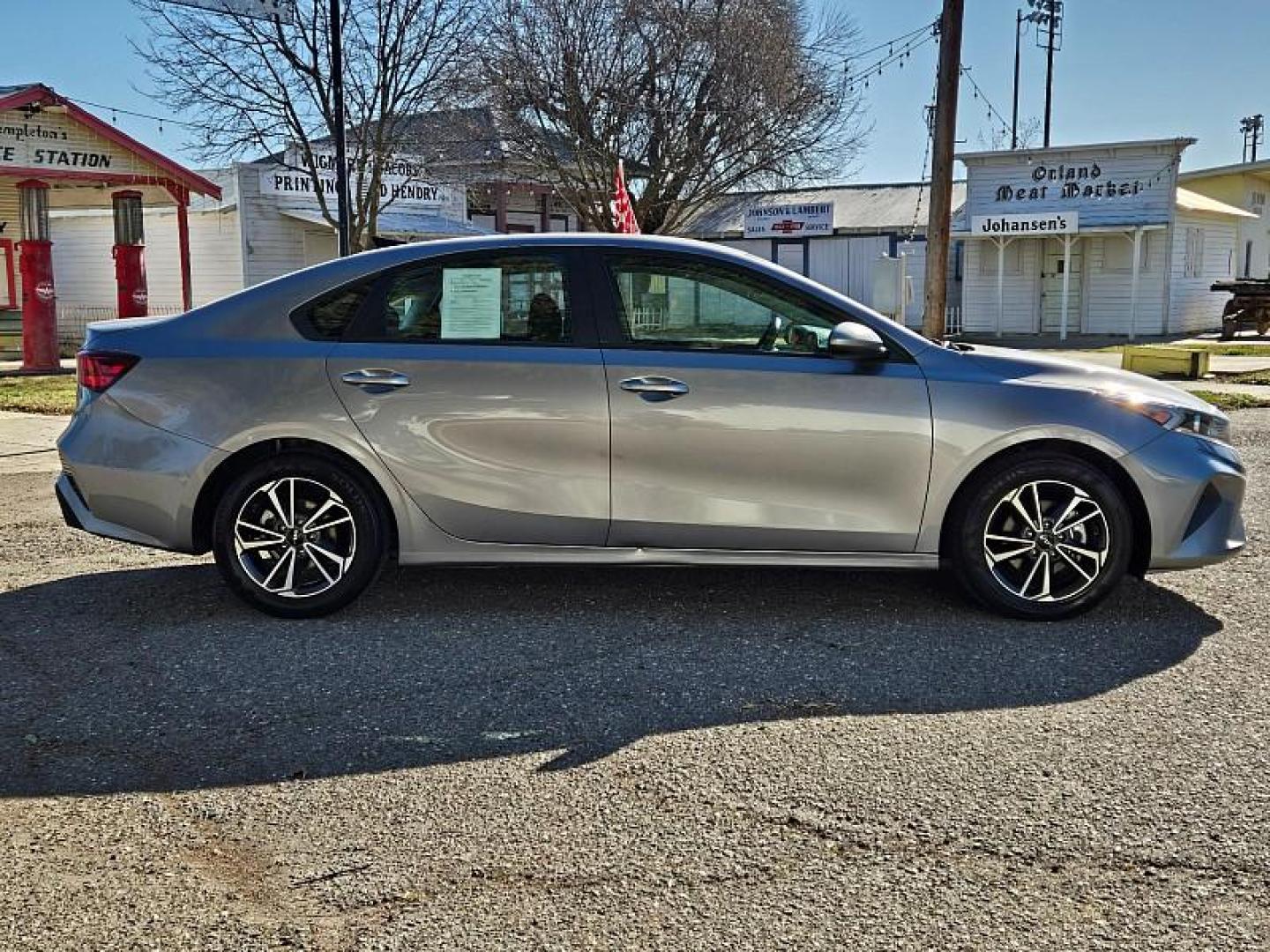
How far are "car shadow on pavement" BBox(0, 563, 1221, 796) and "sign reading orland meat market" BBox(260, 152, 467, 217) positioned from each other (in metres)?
18.0

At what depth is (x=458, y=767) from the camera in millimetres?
3727

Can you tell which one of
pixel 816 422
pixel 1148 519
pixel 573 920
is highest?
pixel 816 422

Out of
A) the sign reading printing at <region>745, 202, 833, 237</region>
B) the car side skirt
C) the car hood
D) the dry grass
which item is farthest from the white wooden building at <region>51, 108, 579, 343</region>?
the car hood

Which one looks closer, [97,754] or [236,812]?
[236,812]

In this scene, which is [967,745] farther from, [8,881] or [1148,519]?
[8,881]

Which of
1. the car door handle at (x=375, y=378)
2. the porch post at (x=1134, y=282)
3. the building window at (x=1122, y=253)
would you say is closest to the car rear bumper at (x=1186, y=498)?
the car door handle at (x=375, y=378)

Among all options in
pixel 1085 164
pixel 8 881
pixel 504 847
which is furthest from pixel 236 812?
pixel 1085 164

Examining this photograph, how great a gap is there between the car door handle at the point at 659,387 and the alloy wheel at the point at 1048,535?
1.42 m

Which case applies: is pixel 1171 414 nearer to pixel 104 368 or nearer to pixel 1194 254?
pixel 104 368

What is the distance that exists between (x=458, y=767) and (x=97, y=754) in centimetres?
114

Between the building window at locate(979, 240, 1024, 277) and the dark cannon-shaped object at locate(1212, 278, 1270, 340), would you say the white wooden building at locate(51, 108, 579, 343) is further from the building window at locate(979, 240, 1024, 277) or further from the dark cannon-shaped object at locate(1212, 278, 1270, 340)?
the dark cannon-shaped object at locate(1212, 278, 1270, 340)

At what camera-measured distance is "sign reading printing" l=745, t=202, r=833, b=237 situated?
3522 cm

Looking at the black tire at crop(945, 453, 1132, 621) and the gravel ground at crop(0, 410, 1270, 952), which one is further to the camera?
the black tire at crop(945, 453, 1132, 621)

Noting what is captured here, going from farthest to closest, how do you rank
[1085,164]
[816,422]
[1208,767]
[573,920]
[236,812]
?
[1085,164], [816,422], [1208,767], [236,812], [573,920]
